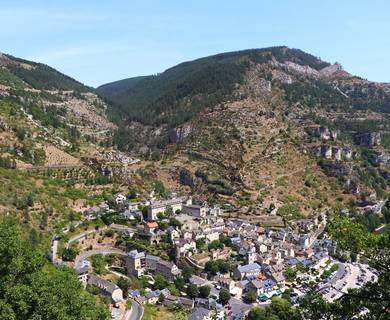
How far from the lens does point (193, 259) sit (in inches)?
1946

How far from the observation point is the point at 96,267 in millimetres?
44281

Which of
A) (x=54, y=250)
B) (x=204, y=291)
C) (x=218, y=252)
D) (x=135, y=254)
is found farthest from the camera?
(x=218, y=252)

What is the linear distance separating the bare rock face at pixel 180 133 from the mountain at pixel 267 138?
32 centimetres

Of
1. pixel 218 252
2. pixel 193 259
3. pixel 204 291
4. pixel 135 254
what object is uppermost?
pixel 135 254

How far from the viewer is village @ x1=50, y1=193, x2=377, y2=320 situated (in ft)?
135

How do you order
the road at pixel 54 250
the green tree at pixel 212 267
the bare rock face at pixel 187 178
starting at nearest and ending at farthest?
the road at pixel 54 250 → the green tree at pixel 212 267 → the bare rock face at pixel 187 178

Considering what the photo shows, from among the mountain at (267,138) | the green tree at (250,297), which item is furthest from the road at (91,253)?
the mountain at (267,138)

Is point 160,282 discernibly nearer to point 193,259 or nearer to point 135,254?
point 135,254

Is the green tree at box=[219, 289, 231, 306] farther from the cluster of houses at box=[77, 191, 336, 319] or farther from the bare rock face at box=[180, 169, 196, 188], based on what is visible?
the bare rock face at box=[180, 169, 196, 188]

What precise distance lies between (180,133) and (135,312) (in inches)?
2775

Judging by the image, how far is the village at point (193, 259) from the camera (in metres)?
41.1

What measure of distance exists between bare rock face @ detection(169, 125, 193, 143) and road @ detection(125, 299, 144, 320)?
6625cm

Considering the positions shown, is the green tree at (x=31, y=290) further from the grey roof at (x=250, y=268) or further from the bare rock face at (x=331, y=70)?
the bare rock face at (x=331, y=70)

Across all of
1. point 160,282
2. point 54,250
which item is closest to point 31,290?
point 160,282
